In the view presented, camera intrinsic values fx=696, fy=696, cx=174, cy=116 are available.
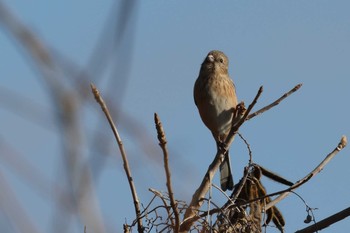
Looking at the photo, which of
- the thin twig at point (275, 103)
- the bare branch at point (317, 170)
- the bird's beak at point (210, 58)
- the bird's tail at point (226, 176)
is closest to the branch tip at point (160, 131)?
the bare branch at point (317, 170)

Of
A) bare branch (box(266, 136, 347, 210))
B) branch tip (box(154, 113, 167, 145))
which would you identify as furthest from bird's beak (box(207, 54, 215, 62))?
branch tip (box(154, 113, 167, 145))

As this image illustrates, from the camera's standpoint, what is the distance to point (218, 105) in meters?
5.25

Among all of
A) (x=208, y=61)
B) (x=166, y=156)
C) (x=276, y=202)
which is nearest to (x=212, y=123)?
(x=208, y=61)

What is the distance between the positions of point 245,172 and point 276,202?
202 millimetres

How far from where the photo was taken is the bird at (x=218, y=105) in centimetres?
525

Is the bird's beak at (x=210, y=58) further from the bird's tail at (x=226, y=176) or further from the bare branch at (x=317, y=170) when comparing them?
the bare branch at (x=317, y=170)

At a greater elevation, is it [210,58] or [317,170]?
[210,58]

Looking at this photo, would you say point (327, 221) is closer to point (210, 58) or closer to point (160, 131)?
point (160, 131)

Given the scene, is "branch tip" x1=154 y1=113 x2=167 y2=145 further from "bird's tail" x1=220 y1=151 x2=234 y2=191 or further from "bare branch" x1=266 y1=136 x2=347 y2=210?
"bird's tail" x1=220 y1=151 x2=234 y2=191

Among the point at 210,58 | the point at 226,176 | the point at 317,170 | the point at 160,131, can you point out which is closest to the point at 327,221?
the point at 317,170

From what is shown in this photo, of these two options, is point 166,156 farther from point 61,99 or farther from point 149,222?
point 61,99

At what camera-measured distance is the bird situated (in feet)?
17.2

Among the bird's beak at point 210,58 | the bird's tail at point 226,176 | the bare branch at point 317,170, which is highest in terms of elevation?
the bird's beak at point 210,58

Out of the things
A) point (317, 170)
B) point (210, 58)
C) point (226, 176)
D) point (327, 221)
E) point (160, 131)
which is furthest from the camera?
point (210, 58)
